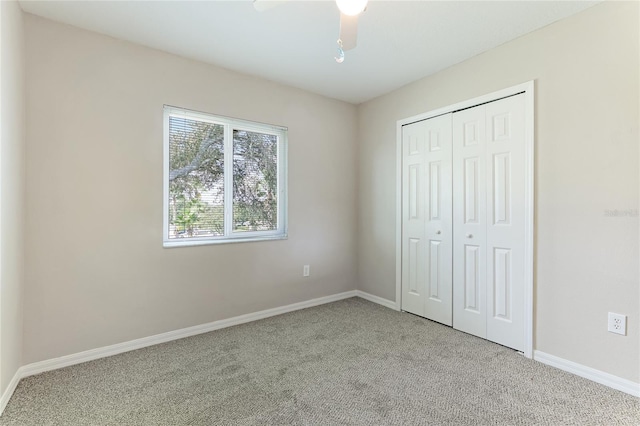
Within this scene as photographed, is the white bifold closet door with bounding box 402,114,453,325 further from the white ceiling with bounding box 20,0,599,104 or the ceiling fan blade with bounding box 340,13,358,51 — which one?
the ceiling fan blade with bounding box 340,13,358,51

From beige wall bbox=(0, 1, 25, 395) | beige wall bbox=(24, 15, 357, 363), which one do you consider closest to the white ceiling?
beige wall bbox=(24, 15, 357, 363)

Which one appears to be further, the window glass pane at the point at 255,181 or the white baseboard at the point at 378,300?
the white baseboard at the point at 378,300

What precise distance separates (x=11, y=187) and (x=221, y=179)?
145 cm

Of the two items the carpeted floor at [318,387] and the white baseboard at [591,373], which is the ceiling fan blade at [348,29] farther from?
the white baseboard at [591,373]

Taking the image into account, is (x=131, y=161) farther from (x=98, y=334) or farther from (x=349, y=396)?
(x=349, y=396)

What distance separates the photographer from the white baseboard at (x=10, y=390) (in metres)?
1.72

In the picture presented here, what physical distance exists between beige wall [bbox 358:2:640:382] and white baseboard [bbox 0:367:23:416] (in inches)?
133

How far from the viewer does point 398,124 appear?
11.0 feet

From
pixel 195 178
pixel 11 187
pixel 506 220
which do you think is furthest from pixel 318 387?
pixel 11 187

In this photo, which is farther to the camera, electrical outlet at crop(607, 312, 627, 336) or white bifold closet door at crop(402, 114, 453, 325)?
white bifold closet door at crop(402, 114, 453, 325)

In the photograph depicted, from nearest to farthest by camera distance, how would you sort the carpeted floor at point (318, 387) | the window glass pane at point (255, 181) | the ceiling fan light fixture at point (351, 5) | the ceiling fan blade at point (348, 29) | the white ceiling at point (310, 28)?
the ceiling fan light fixture at point (351, 5)
the ceiling fan blade at point (348, 29)
the carpeted floor at point (318, 387)
the white ceiling at point (310, 28)
the window glass pane at point (255, 181)

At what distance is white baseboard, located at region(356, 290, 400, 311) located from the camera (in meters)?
3.44

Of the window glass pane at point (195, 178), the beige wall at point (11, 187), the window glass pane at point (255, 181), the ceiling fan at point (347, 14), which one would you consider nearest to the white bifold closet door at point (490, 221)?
the ceiling fan at point (347, 14)

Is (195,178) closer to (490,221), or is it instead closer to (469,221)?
(469,221)
